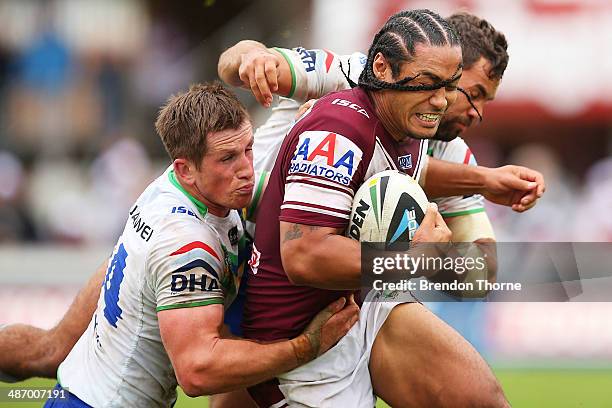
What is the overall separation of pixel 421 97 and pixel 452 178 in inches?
47.0

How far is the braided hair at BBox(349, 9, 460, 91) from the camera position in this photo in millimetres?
4051

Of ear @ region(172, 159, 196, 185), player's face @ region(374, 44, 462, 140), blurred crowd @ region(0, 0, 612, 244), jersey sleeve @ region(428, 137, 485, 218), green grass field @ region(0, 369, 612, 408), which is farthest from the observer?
blurred crowd @ region(0, 0, 612, 244)

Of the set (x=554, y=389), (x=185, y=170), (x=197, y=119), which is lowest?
(x=554, y=389)

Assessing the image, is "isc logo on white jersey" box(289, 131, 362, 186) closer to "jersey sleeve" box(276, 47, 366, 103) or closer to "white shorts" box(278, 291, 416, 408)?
"white shorts" box(278, 291, 416, 408)

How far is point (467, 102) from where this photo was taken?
5152 mm

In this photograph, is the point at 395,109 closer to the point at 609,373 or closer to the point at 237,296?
the point at 237,296

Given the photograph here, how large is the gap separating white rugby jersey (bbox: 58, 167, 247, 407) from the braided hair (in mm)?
953

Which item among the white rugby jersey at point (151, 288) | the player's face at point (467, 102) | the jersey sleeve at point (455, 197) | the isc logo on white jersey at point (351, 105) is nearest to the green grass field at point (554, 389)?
the jersey sleeve at point (455, 197)

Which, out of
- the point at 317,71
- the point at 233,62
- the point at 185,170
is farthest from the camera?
the point at 317,71

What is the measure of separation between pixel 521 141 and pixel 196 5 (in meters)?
5.00

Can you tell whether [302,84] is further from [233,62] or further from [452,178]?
[452,178]

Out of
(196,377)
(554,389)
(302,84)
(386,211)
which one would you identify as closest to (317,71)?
(302,84)

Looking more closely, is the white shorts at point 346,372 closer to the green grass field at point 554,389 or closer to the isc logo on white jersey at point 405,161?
the isc logo on white jersey at point 405,161

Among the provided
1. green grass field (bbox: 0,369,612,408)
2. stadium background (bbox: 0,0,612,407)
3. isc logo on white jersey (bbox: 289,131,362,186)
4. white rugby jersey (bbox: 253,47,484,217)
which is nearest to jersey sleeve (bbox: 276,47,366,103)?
white rugby jersey (bbox: 253,47,484,217)
